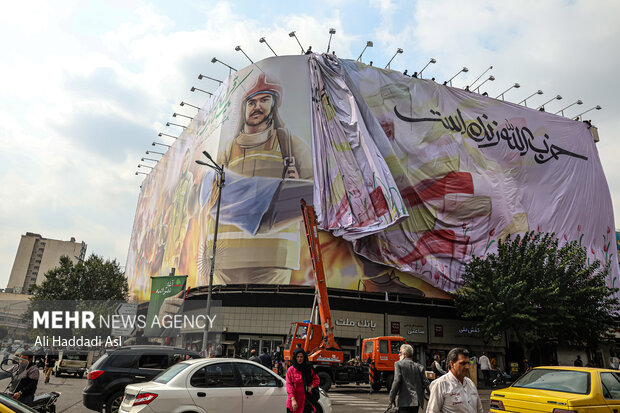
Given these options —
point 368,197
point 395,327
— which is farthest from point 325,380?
point 395,327

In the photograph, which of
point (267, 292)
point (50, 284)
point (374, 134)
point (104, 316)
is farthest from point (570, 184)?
point (50, 284)

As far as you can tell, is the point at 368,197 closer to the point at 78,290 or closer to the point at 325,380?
the point at 325,380

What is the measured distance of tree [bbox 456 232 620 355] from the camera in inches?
1020

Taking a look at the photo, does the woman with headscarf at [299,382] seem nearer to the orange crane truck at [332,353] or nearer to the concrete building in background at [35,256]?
the orange crane truck at [332,353]

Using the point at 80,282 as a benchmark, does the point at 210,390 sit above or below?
below

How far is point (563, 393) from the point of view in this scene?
6582 mm

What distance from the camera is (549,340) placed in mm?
31906

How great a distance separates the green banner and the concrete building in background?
95.3 m

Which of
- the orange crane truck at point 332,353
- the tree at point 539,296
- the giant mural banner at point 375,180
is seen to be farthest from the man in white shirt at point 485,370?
the orange crane truck at point 332,353

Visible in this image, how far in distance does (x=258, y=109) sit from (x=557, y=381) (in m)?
29.7

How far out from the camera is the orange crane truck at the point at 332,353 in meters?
17.2

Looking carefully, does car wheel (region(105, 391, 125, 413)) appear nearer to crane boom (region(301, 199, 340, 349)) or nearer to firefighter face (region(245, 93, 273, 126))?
crane boom (region(301, 199, 340, 349))

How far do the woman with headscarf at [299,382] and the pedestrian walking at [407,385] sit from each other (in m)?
1.25

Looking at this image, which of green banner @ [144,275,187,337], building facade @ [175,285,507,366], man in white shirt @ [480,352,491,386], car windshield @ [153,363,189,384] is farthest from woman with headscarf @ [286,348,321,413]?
green banner @ [144,275,187,337]
